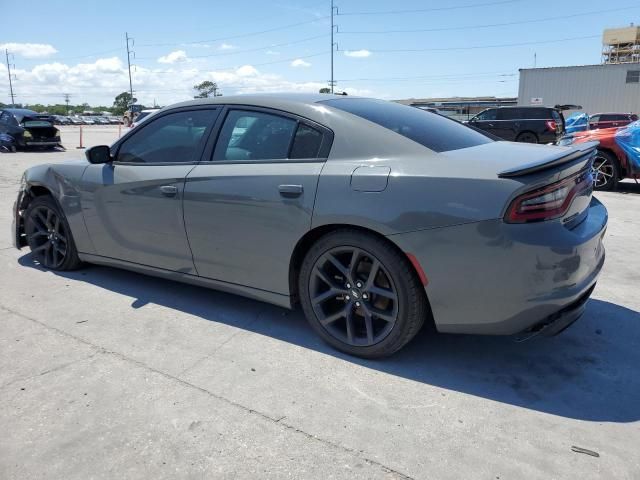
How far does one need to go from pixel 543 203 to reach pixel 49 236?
4134 mm

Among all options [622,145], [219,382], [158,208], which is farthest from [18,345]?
[622,145]

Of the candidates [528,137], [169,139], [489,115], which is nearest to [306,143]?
[169,139]

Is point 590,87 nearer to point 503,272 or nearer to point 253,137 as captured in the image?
point 253,137

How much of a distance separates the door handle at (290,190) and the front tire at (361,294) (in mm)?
301

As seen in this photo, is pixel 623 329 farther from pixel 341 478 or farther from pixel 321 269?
pixel 341 478

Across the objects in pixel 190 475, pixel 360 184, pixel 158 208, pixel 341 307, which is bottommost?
pixel 190 475

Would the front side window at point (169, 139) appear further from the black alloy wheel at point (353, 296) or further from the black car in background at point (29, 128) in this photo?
the black car in background at point (29, 128)

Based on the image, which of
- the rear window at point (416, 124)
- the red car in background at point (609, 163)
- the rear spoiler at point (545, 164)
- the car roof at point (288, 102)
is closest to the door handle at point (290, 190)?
the car roof at point (288, 102)

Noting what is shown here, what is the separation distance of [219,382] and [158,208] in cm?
144

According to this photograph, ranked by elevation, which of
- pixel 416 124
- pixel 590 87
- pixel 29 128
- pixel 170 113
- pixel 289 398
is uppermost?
pixel 590 87

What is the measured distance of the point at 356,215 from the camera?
2.73 metres

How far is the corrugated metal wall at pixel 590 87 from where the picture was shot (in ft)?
102

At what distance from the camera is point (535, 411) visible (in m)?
2.46

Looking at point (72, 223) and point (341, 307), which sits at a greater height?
point (72, 223)
